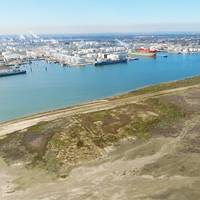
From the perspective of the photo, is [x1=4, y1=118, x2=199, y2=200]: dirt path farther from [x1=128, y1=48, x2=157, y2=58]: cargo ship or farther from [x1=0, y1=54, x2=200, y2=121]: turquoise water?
[x1=128, y1=48, x2=157, y2=58]: cargo ship

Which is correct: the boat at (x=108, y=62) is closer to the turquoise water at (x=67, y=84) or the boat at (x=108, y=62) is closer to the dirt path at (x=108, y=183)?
the turquoise water at (x=67, y=84)

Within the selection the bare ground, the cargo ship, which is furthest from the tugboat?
the bare ground

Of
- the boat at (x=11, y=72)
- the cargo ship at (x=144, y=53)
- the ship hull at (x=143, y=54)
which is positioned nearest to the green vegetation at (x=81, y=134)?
the boat at (x=11, y=72)

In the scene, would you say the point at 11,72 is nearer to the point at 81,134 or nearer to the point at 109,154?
the point at 81,134

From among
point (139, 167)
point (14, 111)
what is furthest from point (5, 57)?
point (139, 167)

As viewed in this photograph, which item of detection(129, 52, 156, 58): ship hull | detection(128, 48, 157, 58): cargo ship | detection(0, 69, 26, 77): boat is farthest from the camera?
detection(128, 48, 157, 58): cargo ship

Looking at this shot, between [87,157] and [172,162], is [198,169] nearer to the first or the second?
[172,162]

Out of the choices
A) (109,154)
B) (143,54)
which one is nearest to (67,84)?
(109,154)

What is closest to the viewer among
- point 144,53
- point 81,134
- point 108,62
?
point 81,134
